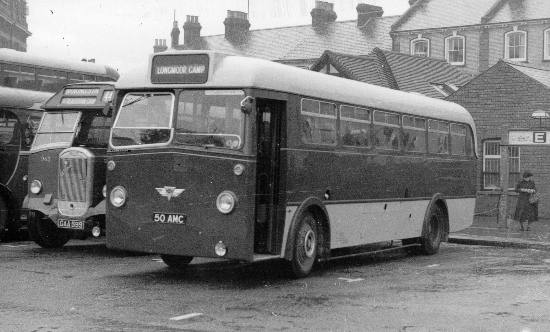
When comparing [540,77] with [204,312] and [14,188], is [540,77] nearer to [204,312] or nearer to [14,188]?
[14,188]

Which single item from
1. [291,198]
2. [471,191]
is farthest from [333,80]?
[471,191]

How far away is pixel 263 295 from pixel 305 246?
184cm

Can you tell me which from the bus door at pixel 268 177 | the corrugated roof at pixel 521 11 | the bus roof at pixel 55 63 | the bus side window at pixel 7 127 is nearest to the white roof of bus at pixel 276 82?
the bus door at pixel 268 177

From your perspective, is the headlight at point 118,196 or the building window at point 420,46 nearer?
the headlight at point 118,196

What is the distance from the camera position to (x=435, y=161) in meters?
17.5

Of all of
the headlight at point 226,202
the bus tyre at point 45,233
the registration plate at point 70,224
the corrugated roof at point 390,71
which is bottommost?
Result: the bus tyre at point 45,233

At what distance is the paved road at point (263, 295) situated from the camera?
30.0 feet

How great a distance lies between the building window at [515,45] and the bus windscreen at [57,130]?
145 ft

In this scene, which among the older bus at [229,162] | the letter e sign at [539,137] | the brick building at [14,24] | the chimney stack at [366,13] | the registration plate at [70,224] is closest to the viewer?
the older bus at [229,162]

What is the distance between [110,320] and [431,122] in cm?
982

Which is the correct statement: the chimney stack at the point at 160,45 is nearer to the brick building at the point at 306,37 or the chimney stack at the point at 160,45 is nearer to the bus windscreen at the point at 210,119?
the brick building at the point at 306,37

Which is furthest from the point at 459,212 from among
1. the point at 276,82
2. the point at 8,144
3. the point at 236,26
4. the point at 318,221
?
the point at 236,26

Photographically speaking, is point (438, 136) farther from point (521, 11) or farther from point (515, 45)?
point (521, 11)

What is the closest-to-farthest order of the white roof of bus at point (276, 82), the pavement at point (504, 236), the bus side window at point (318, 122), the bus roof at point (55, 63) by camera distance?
the white roof of bus at point (276, 82) < the bus side window at point (318, 122) < the bus roof at point (55, 63) < the pavement at point (504, 236)
